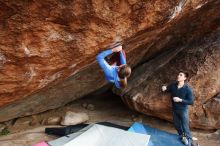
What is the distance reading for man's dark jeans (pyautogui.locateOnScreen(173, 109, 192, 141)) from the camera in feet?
21.1

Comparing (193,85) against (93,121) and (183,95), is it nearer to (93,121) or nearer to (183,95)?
(183,95)

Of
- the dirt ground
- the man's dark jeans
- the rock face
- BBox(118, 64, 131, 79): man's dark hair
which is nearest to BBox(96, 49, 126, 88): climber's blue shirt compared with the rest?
BBox(118, 64, 131, 79): man's dark hair

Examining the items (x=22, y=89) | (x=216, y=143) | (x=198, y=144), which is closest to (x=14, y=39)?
(x=22, y=89)

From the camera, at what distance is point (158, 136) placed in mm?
6969

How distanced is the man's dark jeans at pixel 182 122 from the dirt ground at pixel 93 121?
0.61m

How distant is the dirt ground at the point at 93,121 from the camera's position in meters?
7.01

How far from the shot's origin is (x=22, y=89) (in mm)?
5629

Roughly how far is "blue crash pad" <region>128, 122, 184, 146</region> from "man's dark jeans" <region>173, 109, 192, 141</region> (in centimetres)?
21

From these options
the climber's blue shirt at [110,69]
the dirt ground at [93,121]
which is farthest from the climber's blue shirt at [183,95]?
the climber's blue shirt at [110,69]

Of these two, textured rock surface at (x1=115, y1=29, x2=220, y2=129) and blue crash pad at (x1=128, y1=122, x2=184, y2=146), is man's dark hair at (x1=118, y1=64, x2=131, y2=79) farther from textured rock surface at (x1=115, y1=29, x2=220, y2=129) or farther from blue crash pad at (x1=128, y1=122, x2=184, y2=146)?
textured rock surface at (x1=115, y1=29, x2=220, y2=129)

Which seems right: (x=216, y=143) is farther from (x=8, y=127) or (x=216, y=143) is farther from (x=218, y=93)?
(x=8, y=127)

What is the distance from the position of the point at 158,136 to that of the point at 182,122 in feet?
2.42

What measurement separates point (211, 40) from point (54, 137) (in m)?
4.47

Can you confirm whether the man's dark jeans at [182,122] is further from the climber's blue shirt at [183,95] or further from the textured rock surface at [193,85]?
the textured rock surface at [193,85]
